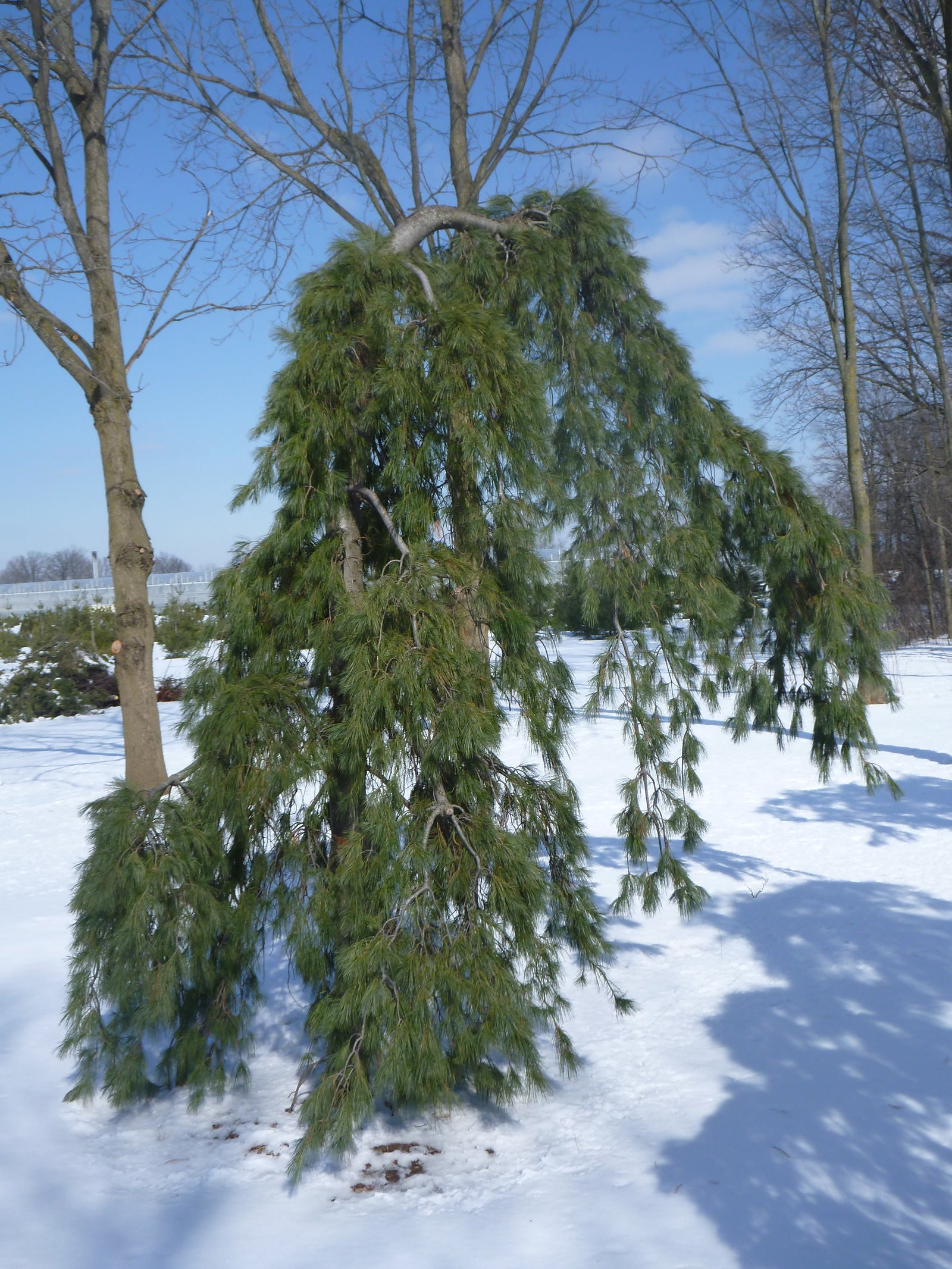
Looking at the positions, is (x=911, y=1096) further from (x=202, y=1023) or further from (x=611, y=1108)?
(x=202, y=1023)

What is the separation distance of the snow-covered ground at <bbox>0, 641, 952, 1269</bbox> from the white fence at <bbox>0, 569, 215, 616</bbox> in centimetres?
1654

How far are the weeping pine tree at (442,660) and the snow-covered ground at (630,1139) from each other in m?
0.24

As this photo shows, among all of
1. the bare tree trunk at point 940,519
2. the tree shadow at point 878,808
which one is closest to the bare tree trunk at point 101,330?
the tree shadow at point 878,808

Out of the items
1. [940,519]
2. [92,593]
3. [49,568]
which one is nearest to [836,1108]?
[940,519]

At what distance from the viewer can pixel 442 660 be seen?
2826mm

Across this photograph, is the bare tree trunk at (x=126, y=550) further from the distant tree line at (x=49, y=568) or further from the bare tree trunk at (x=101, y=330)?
the distant tree line at (x=49, y=568)

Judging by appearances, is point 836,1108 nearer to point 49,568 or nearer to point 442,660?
point 442,660

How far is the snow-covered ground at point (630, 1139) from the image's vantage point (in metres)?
2.79

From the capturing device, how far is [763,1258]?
8.89ft

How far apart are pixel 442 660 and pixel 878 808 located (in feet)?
22.3

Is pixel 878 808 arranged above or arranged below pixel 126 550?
below

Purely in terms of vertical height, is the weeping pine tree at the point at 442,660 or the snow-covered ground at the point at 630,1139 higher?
the weeping pine tree at the point at 442,660

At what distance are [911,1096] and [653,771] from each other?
1.61 m

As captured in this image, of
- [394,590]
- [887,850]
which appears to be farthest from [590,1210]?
[887,850]
